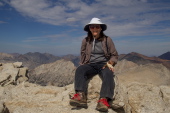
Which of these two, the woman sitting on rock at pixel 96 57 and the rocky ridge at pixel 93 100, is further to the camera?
the woman sitting on rock at pixel 96 57

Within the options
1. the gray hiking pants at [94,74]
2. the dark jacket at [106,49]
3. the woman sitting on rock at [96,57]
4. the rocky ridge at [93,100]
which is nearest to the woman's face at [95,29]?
the woman sitting on rock at [96,57]

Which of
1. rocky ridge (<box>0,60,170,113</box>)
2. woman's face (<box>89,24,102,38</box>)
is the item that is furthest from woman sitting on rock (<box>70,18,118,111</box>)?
rocky ridge (<box>0,60,170,113</box>)

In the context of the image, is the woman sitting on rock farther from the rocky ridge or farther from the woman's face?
the rocky ridge

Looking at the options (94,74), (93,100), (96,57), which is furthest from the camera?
(94,74)

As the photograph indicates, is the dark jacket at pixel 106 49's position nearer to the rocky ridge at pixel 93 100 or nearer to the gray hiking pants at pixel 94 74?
the gray hiking pants at pixel 94 74

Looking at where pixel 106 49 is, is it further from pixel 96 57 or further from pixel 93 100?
pixel 93 100

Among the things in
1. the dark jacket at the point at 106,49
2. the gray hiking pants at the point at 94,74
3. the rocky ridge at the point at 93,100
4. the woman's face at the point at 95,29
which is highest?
the woman's face at the point at 95,29

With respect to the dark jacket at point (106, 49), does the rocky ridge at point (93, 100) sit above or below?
below

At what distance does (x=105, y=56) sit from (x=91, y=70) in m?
1.11

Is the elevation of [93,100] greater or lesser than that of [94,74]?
lesser

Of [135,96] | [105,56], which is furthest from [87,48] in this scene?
[135,96]

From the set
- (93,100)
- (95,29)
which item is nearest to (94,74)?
(93,100)

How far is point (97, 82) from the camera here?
9.68 m

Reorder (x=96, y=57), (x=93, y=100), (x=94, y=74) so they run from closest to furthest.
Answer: (x=93, y=100), (x=96, y=57), (x=94, y=74)
